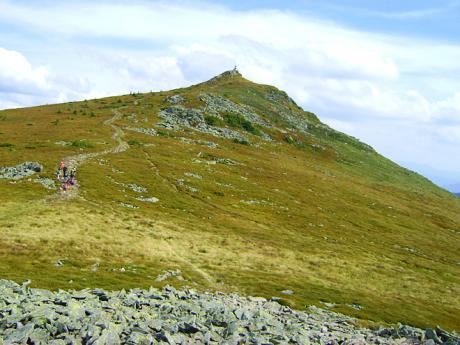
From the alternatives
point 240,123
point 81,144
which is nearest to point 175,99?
point 240,123

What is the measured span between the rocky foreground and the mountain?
7.02 meters

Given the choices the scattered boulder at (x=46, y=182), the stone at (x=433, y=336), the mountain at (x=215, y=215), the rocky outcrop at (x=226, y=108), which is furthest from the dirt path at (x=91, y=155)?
the stone at (x=433, y=336)

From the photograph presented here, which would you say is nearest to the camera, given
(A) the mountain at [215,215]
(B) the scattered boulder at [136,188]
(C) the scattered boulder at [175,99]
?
(A) the mountain at [215,215]

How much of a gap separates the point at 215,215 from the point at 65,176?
2620cm

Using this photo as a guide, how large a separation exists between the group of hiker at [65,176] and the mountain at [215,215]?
155 centimetres

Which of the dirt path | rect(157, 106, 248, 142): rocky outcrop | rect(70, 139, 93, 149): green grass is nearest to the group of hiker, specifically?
the dirt path

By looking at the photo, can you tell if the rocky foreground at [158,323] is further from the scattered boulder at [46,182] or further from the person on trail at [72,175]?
the person on trail at [72,175]

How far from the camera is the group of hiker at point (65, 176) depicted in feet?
236

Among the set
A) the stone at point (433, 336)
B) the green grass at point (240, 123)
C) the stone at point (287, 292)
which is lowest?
the stone at point (287, 292)

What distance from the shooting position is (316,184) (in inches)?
4727

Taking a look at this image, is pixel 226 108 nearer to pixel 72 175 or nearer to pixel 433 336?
pixel 72 175

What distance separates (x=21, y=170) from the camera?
77.8 meters

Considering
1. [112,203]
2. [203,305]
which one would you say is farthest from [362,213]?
[203,305]

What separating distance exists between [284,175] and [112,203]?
196ft
